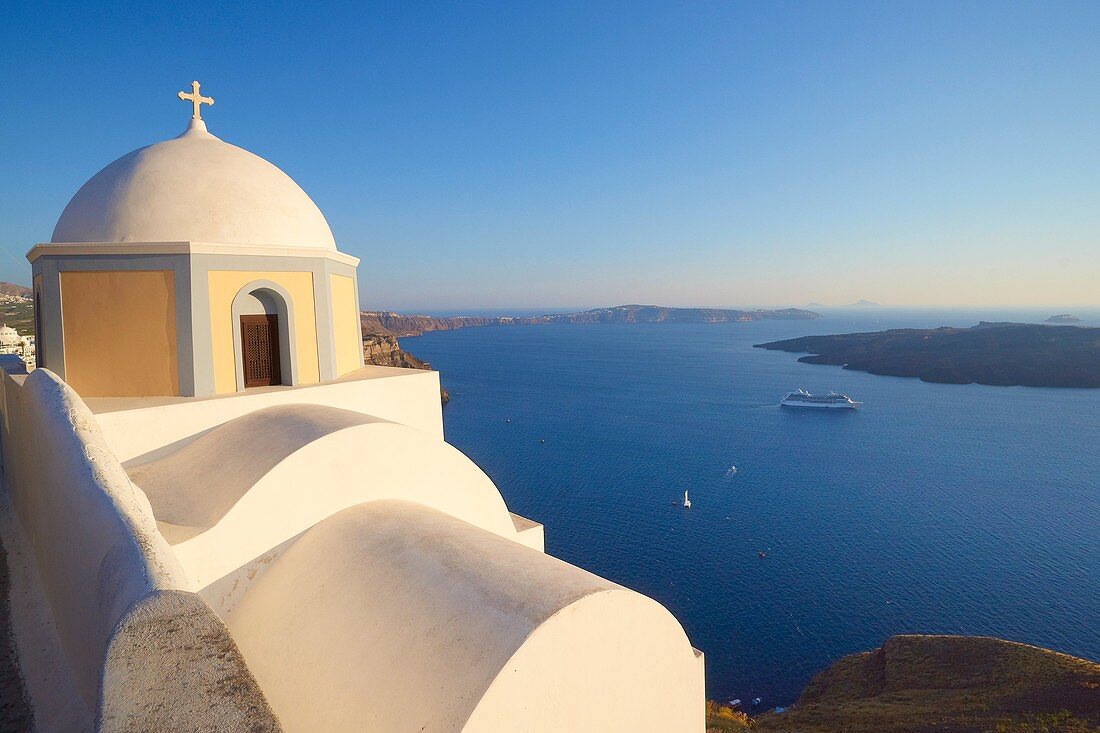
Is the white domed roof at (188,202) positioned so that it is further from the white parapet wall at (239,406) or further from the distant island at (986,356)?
the distant island at (986,356)

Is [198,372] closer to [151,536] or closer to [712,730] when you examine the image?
[151,536]

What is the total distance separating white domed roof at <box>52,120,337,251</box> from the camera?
22.5 ft

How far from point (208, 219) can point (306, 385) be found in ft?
7.27

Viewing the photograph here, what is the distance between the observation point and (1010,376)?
214 ft

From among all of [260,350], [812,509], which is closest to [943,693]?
[812,509]

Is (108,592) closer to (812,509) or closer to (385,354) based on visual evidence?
(812,509)

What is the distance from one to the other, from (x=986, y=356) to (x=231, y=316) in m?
85.3

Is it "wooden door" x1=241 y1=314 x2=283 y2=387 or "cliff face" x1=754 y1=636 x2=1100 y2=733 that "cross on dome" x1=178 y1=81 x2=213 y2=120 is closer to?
"wooden door" x1=241 y1=314 x2=283 y2=387

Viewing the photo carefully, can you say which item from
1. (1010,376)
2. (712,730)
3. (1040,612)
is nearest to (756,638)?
(712,730)

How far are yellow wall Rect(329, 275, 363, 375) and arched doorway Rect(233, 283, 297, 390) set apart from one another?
2.12 feet

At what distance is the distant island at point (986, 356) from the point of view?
6512 centimetres

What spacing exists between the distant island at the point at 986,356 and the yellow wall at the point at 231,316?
75.1m

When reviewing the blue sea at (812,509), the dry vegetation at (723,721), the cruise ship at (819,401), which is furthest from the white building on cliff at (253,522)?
the cruise ship at (819,401)

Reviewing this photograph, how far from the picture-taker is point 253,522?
15.2 feet
